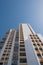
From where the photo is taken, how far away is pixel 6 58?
A: 43125 millimetres

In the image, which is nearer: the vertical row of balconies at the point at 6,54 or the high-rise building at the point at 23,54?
the high-rise building at the point at 23,54

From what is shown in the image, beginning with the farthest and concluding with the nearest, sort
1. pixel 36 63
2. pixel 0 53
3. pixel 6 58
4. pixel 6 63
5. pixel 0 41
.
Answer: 1. pixel 0 41
2. pixel 0 53
3. pixel 6 58
4. pixel 6 63
5. pixel 36 63

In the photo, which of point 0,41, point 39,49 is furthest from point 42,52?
point 0,41

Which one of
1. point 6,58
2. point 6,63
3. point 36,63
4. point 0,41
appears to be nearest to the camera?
point 36,63

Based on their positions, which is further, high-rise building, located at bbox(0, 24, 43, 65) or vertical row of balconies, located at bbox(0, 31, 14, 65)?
vertical row of balconies, located at bbox(0, 31, 14, 65)

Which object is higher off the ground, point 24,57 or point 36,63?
point 24,57

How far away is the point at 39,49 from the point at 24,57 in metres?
5.84

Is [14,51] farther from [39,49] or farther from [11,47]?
[39,49]

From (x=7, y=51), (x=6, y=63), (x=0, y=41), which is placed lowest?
(x=6, y=63)

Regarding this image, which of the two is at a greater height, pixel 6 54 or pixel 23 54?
pixel 6 54

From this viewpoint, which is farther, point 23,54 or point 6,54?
point 6,54

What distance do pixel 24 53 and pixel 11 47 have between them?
825 centimetres

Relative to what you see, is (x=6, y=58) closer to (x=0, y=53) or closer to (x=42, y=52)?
(x=0, y=53)

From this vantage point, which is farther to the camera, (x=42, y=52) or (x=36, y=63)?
(x=42, y=52)
